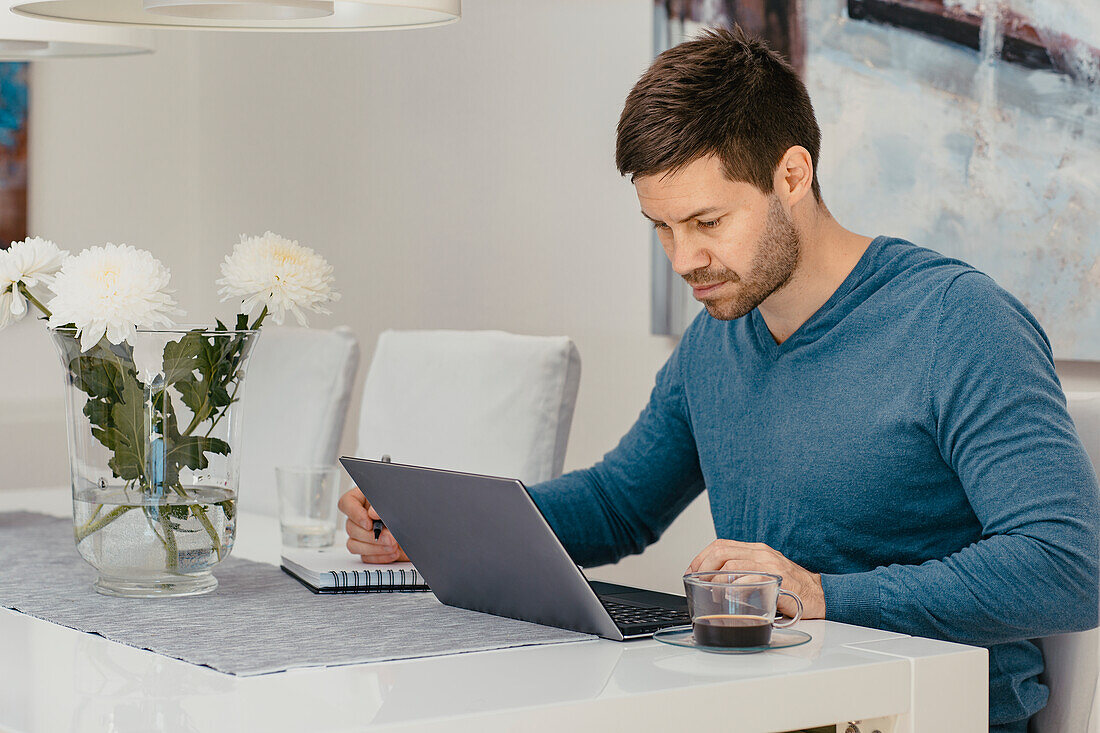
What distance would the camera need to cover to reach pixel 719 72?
1.48 m

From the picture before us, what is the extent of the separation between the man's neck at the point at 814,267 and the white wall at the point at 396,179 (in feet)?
2.56

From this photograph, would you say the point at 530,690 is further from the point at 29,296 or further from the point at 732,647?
the point at 29,296

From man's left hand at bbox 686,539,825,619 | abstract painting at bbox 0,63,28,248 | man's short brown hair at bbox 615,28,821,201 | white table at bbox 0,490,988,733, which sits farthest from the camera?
abstract painting at bbox 0,63,28,248

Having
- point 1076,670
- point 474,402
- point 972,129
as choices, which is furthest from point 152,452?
point 972,129

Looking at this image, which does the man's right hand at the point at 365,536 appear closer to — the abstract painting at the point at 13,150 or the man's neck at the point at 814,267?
the man's neck at the point at 814,267

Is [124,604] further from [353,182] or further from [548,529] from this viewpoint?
[353,182]

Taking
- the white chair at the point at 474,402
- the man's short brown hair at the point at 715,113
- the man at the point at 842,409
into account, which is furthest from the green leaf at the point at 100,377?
the white chair at the point at 474,402

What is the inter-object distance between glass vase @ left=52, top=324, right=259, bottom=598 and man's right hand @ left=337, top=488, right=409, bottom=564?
212 mm

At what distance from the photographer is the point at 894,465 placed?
4.57 ft

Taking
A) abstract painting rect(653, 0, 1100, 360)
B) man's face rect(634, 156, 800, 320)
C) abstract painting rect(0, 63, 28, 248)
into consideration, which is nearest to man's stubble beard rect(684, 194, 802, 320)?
man's face rect(634, 156, 800, 320)

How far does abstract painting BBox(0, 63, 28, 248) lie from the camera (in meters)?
3.98

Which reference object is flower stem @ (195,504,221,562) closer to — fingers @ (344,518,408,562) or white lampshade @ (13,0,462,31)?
fingers @ (344,518,408,562)

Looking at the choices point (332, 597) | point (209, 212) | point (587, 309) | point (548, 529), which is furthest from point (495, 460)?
point (209, 212)

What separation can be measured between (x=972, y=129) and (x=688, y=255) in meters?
1.00
